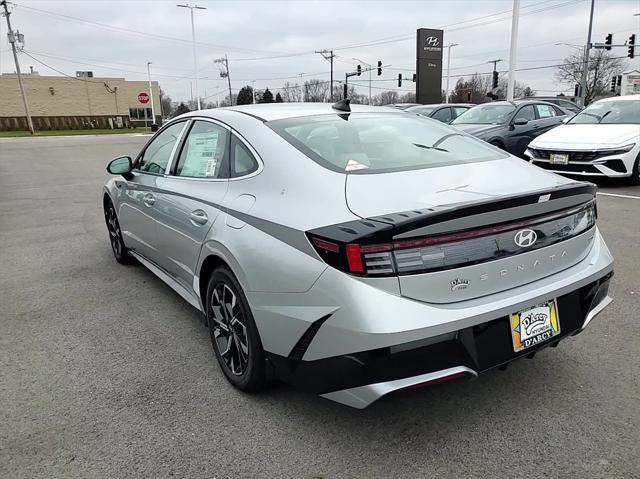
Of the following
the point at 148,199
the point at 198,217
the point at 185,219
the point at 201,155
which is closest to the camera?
the point at 198,217

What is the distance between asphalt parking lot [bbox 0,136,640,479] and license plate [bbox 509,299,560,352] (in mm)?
460

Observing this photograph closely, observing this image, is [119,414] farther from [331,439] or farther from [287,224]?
[287,224]

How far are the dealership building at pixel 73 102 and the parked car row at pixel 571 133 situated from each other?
48376mm

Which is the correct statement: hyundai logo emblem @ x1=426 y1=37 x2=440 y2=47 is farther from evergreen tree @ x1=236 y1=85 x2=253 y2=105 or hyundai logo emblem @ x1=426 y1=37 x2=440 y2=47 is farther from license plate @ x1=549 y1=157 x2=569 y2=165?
evergreen tree @ x1=236 y1=85 x2=253 y2=105

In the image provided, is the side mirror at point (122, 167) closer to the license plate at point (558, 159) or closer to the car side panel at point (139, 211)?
the car side panel at point (139, 211)

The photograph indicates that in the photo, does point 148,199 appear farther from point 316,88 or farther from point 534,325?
point 316,88

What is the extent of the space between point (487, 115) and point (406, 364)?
36.0ft

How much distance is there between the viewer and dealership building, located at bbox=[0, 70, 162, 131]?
56.7 m

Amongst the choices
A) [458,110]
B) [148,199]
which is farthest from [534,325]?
[458,110]

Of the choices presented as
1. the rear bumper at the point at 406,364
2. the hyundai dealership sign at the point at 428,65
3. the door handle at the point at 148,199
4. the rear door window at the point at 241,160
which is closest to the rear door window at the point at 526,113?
the door handle at the point at 148,199

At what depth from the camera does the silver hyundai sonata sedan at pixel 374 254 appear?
6.97 feet

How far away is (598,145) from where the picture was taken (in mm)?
8836

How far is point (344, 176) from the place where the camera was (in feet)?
8.32

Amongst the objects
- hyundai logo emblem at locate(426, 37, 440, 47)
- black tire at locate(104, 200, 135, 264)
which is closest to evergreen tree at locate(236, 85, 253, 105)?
hyundai logo emblem at locate(426, 37, 440, 47)
